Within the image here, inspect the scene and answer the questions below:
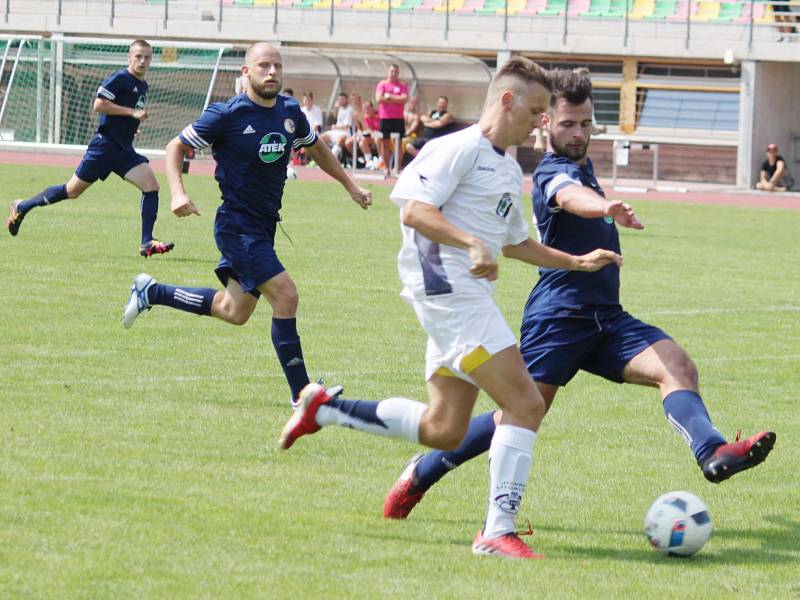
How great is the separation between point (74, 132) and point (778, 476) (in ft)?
93.4

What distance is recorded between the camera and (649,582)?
5.16m

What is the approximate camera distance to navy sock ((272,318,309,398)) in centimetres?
816

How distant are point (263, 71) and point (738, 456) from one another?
3.96 metres

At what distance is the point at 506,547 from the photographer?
5336 millimetres

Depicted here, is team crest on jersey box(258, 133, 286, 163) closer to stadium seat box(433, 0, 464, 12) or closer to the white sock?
the white sock

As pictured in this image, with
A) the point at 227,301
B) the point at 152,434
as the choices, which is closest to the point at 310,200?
the point at 227,301

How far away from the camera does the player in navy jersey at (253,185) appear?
8.30m

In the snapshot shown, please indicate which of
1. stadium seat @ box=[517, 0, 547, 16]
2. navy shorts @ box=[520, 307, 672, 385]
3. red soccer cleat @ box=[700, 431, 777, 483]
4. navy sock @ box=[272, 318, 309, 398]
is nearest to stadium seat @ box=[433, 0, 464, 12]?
stadium seat @ box=[517, 0, 547, 16]

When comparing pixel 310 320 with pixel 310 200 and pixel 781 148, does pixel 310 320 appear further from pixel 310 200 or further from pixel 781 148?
pixel 781 148

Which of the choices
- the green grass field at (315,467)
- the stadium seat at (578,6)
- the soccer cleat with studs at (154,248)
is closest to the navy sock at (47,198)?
the soccer cleat with studs at (154,248)

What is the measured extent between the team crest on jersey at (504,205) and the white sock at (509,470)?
81cm

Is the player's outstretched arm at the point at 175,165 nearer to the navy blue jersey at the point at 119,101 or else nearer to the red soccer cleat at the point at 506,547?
the red soccer cleat at the point at 506,547

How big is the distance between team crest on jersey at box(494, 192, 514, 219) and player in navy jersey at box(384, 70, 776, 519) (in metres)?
0.35

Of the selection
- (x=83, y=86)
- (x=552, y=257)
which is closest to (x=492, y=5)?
(x=83, y=86)
